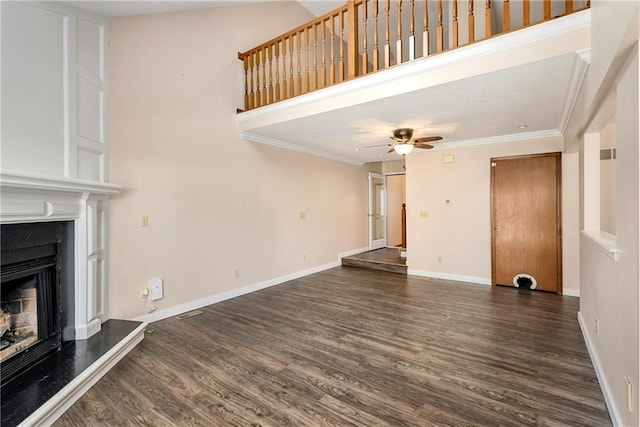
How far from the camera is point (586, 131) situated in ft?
9.40

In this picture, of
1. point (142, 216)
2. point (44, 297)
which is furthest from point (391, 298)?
point (44, 297)

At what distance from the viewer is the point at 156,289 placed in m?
3.45

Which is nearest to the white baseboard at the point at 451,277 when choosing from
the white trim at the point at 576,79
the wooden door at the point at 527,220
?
the wooden door at the point at 527,220

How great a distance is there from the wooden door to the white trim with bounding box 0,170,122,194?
521 centimetres

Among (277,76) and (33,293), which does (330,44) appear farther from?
(33,293)

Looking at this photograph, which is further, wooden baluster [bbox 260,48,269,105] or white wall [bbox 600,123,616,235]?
wooden baluster [bbox 260,48,269,105]

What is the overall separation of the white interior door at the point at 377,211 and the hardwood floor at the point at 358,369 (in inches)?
150

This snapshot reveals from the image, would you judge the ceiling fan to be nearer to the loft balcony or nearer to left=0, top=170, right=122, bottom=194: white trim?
the loft balcony

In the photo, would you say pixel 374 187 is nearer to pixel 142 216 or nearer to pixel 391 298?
pixel 391 298

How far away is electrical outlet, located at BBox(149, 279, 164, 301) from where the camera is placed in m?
3.42

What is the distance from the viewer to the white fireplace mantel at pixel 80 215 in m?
1.97

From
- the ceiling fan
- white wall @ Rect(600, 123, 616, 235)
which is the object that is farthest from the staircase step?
white wall @ Rect(600, 123, 616, 235)

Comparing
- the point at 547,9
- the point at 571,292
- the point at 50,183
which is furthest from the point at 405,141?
the point at 50,183

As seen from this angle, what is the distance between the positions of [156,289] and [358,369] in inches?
97.2
